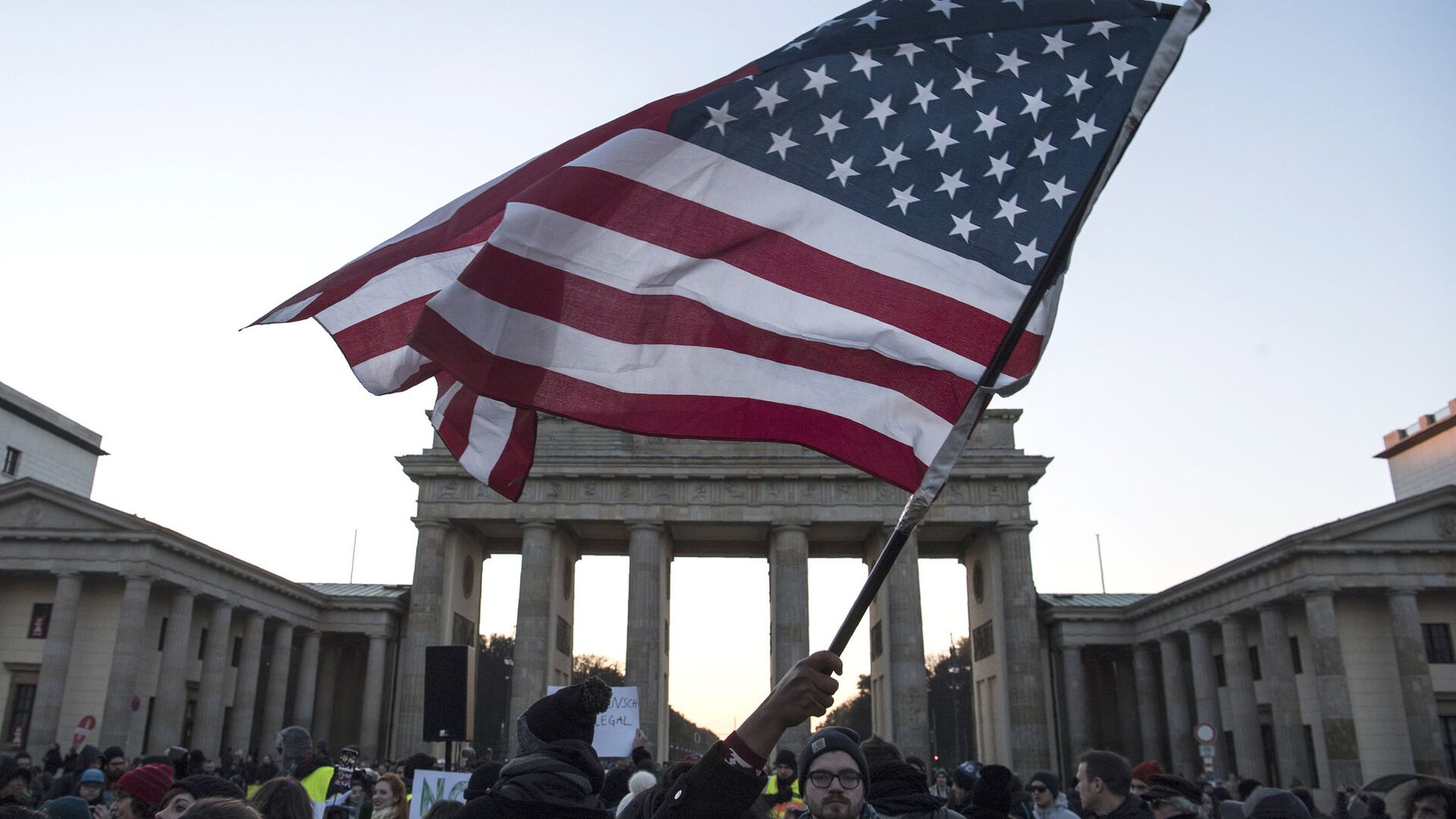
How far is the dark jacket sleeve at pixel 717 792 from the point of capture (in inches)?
117

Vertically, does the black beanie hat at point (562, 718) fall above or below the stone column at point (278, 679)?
below

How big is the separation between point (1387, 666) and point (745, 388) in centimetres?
4162

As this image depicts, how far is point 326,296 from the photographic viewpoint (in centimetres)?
633

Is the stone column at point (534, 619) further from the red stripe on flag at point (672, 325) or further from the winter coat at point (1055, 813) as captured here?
the red stripe on flag at point (672, 325)

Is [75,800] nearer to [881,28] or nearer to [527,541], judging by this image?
[881,28]

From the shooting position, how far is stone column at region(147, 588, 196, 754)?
39.3m

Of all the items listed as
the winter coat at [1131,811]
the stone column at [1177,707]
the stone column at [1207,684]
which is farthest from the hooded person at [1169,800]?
the stone column at [1177,707]

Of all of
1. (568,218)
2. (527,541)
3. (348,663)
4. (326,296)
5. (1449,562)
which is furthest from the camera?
(348,663)

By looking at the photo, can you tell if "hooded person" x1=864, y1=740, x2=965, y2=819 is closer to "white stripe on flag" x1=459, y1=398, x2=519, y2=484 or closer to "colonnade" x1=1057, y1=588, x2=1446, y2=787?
"white stripe on flag" x1=459, y1=398, x2=519, y2=484

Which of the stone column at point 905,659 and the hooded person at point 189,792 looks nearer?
the hooded person at point 189,792

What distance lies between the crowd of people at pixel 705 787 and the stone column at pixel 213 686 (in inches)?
1401

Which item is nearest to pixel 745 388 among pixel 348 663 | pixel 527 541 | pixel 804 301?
pixel 804 301

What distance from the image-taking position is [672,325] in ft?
18.7

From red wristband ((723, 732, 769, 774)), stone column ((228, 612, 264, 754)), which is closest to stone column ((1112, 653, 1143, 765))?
stone column ((228, 612, 264, 754))
